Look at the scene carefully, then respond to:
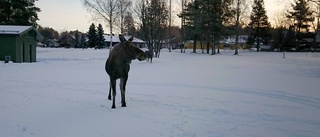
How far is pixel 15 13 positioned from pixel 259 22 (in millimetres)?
52494

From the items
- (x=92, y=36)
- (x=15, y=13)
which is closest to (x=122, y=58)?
(x=15, y=13)

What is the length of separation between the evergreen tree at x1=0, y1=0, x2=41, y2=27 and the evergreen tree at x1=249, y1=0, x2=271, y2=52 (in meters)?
48.2

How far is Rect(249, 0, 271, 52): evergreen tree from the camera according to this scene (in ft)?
238

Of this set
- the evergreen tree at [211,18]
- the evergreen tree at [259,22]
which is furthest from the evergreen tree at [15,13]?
the evergreen tree at [259,22]

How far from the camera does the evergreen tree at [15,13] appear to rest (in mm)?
47438

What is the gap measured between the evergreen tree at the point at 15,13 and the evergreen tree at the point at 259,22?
48.2m

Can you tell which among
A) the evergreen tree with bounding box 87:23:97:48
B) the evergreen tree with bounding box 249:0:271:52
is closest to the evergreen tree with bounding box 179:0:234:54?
the evergreen tree with bounding box 249:0:271:52

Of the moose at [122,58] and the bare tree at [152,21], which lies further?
the bare tree at [152,21]

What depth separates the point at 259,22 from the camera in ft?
242

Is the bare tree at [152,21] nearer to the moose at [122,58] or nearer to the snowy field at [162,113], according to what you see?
the snowy field at [162,113]

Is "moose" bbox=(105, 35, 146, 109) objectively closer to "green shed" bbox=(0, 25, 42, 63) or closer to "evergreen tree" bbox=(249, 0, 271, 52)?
"green shed" bbox=(0, 25, 42, 63)

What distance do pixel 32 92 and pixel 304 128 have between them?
8.86m

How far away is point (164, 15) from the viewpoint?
41.8 metres

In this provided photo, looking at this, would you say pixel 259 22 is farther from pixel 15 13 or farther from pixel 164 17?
pixel 15 13
